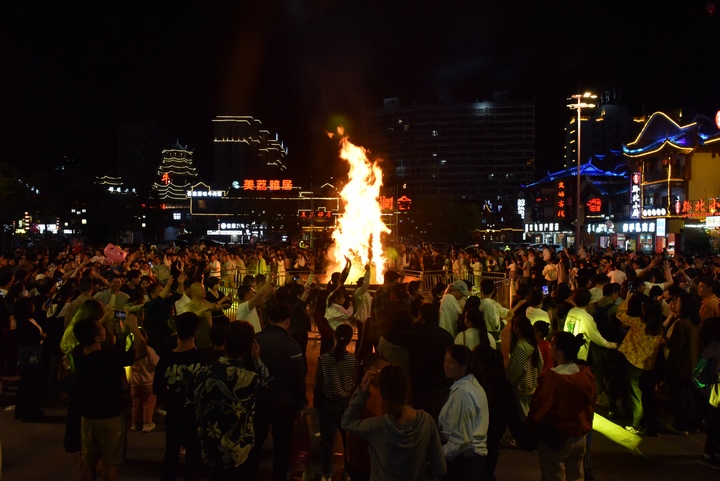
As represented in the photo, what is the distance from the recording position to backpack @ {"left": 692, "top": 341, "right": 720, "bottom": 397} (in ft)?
19.7

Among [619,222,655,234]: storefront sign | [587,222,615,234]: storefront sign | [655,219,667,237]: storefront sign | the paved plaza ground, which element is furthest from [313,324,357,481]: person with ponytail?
[587,222,615,234]: storefront sign

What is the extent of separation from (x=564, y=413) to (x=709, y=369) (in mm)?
2900

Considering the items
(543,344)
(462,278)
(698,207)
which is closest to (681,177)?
(698,207)

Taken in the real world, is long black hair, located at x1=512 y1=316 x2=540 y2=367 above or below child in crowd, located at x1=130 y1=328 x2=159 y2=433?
above

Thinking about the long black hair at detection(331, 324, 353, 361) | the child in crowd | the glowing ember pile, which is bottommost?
the child in crowd

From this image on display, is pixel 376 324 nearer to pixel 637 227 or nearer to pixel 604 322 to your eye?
pixel 604 322

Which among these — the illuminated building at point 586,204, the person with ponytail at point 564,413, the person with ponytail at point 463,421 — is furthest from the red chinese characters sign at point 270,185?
the person with ponytail at point 463,421

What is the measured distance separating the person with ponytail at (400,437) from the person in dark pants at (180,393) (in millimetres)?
1566

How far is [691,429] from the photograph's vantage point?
725 cm

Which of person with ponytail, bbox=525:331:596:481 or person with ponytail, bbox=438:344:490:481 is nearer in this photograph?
person with ponytail, bbox=438:344:490:481

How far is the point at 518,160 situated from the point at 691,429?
12854 centimetres

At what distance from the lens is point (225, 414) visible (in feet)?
12.7

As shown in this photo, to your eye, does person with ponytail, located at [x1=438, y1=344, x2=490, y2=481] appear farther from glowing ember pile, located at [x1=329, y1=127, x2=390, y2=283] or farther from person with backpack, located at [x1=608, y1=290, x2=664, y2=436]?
glowing ember pile, located at [x1=329, y1=127, x2=390, y2=283]

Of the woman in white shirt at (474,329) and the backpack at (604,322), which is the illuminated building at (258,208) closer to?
the backpack at (604,322)
